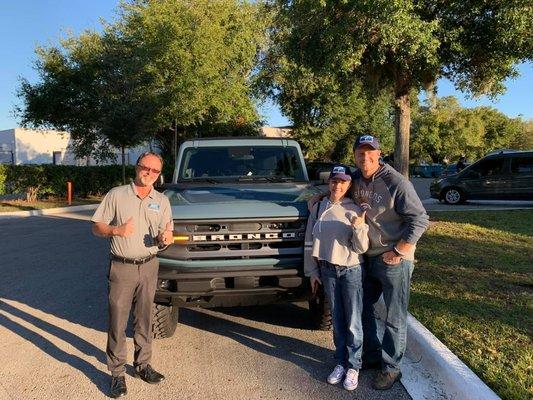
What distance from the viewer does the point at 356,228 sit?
3.79 metres

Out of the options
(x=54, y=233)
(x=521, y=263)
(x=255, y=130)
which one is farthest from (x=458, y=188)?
(x=255, y=130)

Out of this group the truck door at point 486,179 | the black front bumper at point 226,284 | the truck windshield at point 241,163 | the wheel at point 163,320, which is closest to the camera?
the black front bumper at point 226,284

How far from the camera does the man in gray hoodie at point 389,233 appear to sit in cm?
371

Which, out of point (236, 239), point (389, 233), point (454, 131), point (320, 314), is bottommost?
point (320, 314)

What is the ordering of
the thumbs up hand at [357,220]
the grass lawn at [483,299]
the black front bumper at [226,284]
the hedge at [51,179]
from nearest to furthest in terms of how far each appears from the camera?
the thumbs up hand at [357,220] < the grass lawn at [483,299] < the black front bumper at [226,284] < the hedge at [51,179]

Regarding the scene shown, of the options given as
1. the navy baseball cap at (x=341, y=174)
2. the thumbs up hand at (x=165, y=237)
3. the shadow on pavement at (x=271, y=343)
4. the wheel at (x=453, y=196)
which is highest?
the navy baseball cap at (x=341, y=174)

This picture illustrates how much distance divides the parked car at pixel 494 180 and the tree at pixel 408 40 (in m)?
6.91

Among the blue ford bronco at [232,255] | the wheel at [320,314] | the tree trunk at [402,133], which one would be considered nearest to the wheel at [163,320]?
the blue ford bronco at [232,255]

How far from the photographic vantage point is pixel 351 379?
3947 mm

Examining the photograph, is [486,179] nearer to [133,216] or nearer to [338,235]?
[338,235]

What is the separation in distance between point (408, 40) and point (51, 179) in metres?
17.5

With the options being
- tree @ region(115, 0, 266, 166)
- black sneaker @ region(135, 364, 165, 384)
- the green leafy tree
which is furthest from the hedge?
the green leafy tree

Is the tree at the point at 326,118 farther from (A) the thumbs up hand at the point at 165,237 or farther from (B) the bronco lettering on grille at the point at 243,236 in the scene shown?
(A) the thumbs up hand at the point at 165,237

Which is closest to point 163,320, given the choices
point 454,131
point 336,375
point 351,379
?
point 336,375
